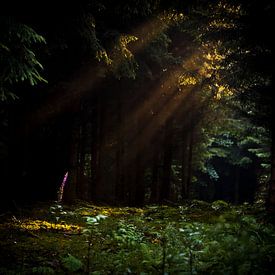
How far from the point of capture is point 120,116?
18.0 meters

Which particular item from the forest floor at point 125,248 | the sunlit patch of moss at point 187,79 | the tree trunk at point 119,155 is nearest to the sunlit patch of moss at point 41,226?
the forest floor at point 125,248

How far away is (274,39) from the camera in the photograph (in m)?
9.26

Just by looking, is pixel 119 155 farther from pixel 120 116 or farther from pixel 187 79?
pixel 187 79

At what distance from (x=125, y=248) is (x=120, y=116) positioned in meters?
11.8

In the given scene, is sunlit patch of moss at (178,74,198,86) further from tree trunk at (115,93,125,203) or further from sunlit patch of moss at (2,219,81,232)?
sunlit patch of moss at (2,219,81,232)

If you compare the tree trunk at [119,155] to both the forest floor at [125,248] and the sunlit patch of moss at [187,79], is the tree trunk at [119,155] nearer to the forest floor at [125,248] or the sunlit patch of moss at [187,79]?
the sunlit patch of moss at [187,79]

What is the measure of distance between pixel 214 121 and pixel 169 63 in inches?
322

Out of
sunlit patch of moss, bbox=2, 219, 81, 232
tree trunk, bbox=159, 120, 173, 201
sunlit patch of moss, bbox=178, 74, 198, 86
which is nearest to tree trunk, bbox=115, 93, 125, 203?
tree trunk, bbox=159, 120, 173, 201

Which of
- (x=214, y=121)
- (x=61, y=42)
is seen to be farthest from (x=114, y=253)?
(x=214, y=121)

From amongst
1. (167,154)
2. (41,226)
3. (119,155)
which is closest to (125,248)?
(41,226)

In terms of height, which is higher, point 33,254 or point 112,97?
point 112,97

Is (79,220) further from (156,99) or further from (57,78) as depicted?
(156,99)

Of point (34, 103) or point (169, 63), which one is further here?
point (169, 63)

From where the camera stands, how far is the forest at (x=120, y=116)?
5484mm
